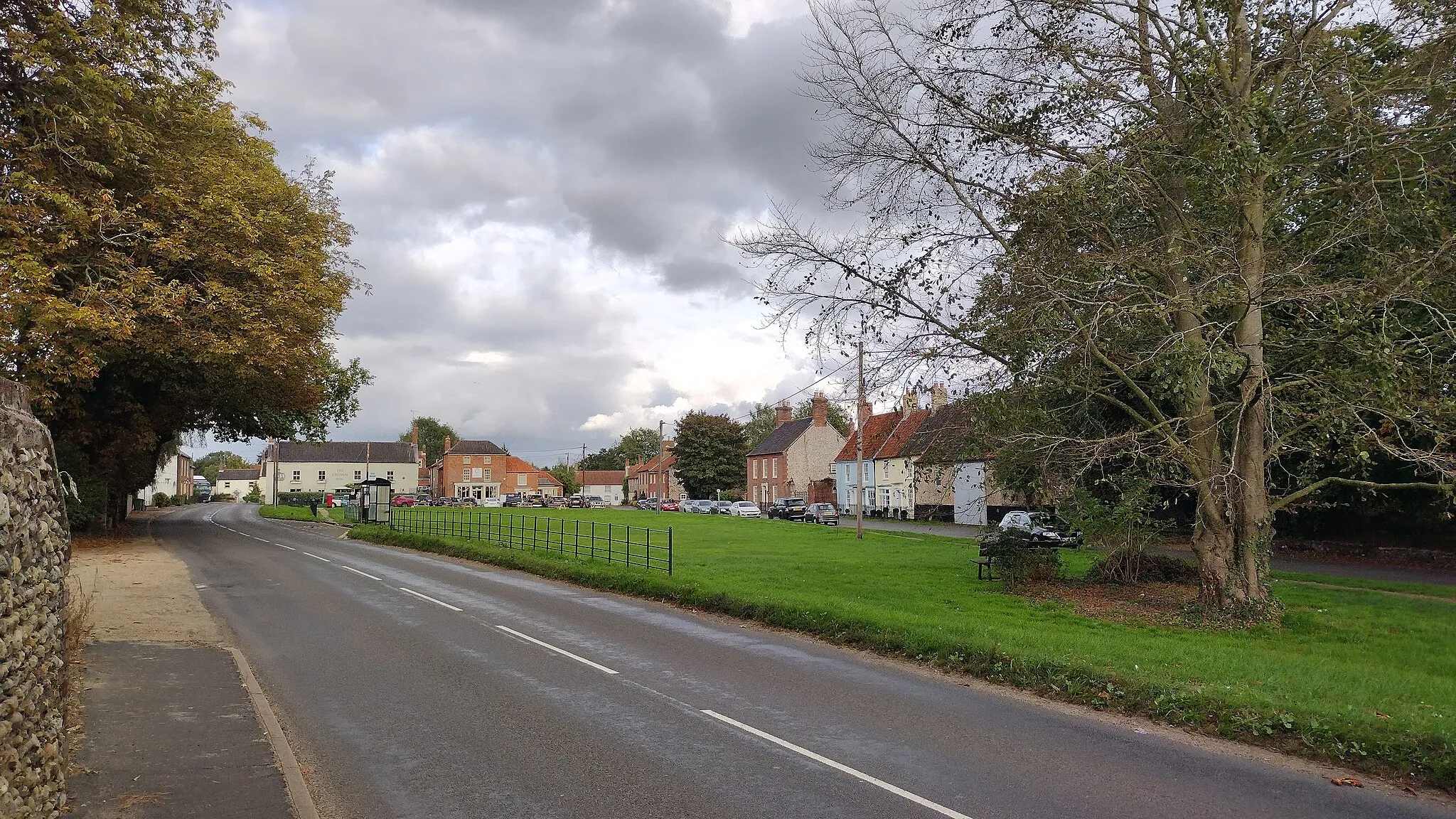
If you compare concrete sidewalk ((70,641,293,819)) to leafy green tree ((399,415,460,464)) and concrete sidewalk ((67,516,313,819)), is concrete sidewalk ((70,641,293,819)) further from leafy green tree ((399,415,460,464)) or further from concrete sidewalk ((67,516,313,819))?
leafy green tree ((399,415,460,464))

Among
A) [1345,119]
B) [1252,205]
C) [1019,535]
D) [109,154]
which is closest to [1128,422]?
[1019,535]

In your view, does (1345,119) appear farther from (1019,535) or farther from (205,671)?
(205,671)

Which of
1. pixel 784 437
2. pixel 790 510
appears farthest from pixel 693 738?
pixel 784 437

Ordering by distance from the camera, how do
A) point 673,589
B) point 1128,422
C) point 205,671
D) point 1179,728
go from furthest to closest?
point 1128,422 < point 673,589 < point 205,671 < point 1179,728

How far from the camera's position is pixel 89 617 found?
13219 mm

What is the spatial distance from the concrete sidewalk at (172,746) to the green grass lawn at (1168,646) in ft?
25.0

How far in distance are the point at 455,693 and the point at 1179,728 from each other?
7.17m

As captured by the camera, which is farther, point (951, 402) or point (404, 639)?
point (951, 402)

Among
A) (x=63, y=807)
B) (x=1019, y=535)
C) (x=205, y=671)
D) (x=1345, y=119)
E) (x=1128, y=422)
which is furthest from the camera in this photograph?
(x=1128, y=422)

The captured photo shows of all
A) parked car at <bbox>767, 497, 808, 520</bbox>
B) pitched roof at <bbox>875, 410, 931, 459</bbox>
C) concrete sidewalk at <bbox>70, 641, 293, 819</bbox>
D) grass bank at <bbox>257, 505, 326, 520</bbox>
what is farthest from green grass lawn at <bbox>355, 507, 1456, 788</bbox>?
pitched roof at <bbox>875, 410, 931, 459</bbox>

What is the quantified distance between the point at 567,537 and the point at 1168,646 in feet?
66.6

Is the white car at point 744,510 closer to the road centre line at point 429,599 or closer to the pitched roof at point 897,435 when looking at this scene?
the pitched roof at point 897,435

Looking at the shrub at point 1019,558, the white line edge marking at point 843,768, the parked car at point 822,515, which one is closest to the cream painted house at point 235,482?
the parked car at point 822,515

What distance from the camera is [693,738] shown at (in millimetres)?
7805
